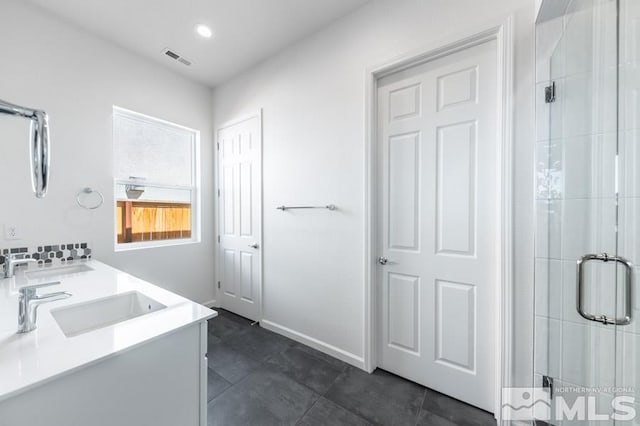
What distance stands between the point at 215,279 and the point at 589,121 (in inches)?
136

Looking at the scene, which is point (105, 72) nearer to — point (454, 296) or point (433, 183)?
point (433, 183)

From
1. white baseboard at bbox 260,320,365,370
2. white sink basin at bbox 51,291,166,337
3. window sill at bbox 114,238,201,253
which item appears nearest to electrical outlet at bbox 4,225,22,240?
window sill at bbox 114,238,201,253

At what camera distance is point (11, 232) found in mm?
1766

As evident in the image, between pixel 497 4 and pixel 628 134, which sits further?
pixel 497 4

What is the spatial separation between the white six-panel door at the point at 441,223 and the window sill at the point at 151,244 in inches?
87.8

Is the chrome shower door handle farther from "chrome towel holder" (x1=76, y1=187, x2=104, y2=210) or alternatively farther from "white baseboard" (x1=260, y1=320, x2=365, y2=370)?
"white baseboard" (x1=260, y1=320, x2=365, y2=370)

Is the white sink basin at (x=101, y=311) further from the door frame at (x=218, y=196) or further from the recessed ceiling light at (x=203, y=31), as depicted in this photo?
the recessed ceiling light at (x=203, y=31)

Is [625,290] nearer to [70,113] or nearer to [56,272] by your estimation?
[56,272]

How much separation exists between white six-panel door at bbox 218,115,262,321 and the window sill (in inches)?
13.7

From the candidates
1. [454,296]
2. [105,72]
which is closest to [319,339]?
[454,296]

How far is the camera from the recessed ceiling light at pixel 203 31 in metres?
2.07

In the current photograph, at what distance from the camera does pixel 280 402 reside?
1.57m

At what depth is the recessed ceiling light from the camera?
207cm

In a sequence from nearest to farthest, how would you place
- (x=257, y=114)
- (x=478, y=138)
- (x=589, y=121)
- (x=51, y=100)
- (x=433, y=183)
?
(x=589, y=121)
(x=478, y=138)
(x=433, y=183)
(x=51, y=100)
(x=257, y=114)
